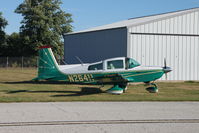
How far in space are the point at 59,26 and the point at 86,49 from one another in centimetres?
3319

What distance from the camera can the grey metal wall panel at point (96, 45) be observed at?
84.0 feet

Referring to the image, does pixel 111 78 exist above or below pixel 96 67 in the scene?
below

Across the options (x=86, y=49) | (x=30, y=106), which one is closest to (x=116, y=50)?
(x=86, y=49)

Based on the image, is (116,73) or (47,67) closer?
(116,73)

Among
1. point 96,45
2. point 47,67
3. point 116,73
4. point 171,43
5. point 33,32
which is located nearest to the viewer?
point 116,73

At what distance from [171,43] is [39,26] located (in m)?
35.7

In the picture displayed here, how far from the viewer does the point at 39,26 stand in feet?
190

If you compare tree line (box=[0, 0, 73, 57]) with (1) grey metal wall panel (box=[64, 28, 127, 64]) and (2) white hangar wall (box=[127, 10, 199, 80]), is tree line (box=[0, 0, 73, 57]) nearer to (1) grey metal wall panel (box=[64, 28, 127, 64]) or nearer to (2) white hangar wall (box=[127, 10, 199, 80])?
(1) grey metal wall panel (box=[64, 28, 127, 64])

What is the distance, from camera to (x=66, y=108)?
12172 millimetres

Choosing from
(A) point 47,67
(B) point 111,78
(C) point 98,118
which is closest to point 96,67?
(B) point 111,78

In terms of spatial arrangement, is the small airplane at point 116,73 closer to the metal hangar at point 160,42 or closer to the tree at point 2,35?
the metal hangar at point 160,42

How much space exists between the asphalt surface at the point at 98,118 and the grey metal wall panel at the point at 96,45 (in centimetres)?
1285

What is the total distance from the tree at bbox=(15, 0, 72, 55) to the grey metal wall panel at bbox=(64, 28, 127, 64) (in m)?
24.2

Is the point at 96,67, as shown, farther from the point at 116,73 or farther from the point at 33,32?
the point at 33,32
